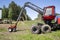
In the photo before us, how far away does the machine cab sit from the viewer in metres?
17.6

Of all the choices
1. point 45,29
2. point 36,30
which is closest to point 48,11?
point 45,29

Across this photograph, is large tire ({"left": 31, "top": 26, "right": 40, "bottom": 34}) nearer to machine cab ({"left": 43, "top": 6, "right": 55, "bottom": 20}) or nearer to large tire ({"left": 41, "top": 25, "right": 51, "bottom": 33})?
large tire ({"left": 41, "top": 25, "right": 51, "bottom": 33})

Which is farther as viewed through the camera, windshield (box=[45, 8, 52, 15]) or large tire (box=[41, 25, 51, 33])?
windshield (box=[45, 8, 52, 15])

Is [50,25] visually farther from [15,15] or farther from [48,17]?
[15,15]

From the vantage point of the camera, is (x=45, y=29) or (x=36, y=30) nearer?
(x=45, y=29)

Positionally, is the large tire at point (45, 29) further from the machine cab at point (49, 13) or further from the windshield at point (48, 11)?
the windshield at point (48, 11)

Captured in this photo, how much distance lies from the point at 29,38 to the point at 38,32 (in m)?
3.64

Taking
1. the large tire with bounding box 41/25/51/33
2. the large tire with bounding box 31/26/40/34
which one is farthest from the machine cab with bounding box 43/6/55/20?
the large tire with bounding box 31/26/40/34

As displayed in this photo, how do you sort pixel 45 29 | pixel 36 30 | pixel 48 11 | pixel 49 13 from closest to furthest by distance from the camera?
pixel 45 29 < pixel 36 30 < pixel 49 13 < pixel 48 11

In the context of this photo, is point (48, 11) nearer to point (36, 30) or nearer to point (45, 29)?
point (45, 29)

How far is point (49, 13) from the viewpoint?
17750 millimetres

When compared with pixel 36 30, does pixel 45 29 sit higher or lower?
higher

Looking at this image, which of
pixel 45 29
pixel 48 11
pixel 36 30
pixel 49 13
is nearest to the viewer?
pixel 45 29

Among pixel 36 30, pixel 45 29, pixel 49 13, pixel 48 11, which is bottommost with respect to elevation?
pixel 36 30
